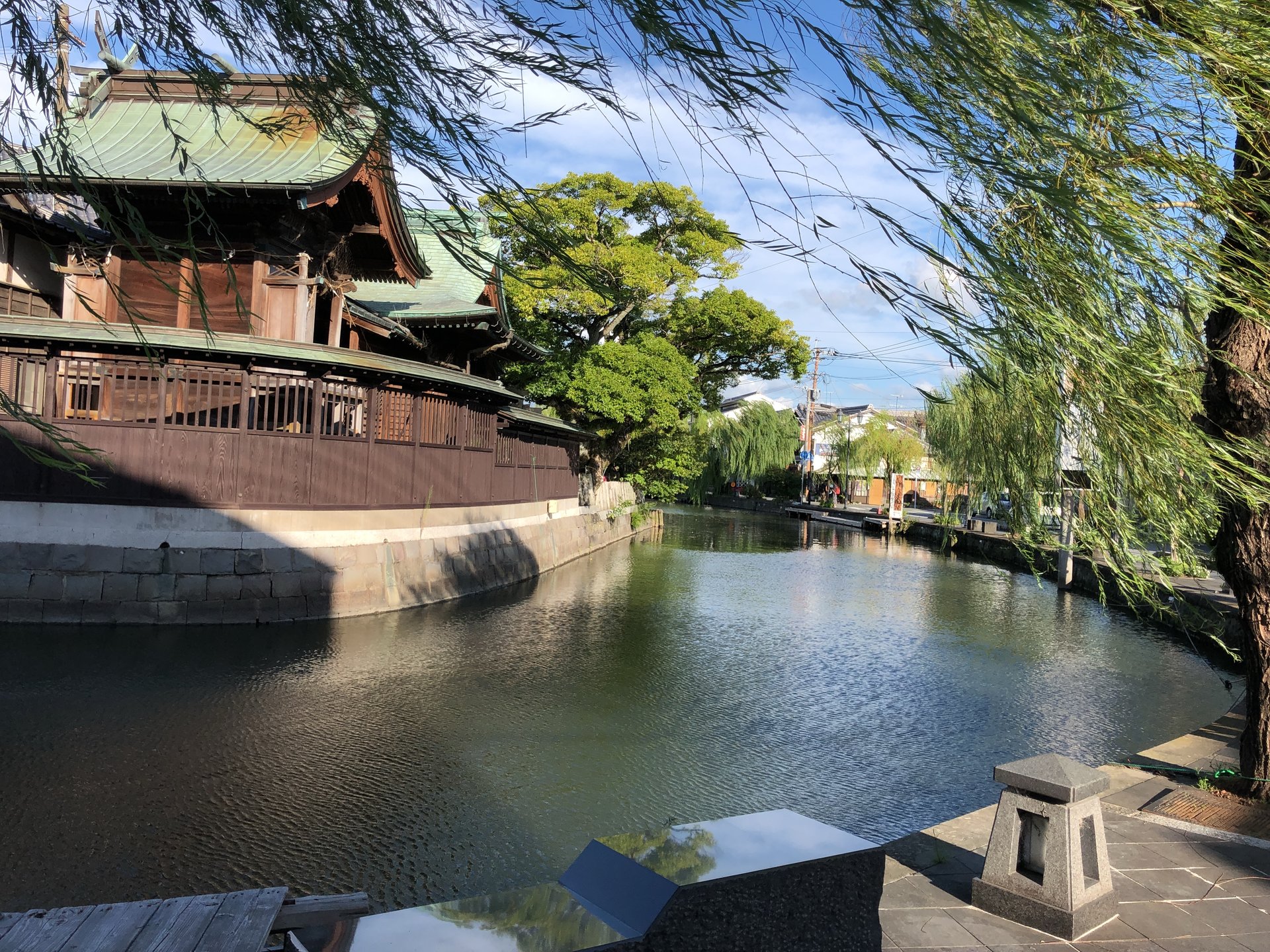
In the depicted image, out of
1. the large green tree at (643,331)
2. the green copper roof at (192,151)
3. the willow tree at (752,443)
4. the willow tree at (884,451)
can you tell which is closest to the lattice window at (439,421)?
the green copper roof at (192,151)

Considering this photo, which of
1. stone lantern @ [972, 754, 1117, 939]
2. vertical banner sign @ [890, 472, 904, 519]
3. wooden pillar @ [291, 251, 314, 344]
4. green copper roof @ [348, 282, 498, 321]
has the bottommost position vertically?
Answer: stone lantern @ [972, 754, 1117, 939]

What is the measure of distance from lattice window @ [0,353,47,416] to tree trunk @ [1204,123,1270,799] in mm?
11234

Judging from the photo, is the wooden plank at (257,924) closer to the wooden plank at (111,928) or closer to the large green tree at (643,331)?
the wooden plank at (111,928)

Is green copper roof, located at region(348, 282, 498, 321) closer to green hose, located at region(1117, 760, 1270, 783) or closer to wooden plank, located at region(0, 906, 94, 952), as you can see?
green hose, located at region(1117, 760, 1270, 783)

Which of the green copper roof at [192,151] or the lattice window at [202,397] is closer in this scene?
the green copper roof at [192,151]

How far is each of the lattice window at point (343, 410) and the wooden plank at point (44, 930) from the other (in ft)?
30.8

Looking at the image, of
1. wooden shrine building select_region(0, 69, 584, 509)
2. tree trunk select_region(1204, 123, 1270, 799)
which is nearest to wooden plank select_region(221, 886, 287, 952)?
tree trunk select_region(1204, 123, 1270, 799)

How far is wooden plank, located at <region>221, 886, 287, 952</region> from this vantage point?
2396 mm

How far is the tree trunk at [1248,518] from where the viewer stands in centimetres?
502

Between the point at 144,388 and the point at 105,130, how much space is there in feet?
15.2

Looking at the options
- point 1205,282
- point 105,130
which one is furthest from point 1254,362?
point 105,130

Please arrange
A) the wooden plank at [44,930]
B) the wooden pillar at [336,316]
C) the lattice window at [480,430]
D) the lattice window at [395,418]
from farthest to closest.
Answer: the lattice window at [480,430]
the wooden pillar at [336,316]
the lattice window at [395,418]
the wooden plank at [44,930]

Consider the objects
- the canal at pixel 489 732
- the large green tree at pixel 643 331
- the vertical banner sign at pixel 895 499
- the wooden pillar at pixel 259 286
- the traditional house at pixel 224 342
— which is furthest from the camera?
the vertical banner sign at pixel 895 499

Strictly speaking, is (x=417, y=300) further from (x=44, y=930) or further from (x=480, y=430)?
(x=44, y=930)
